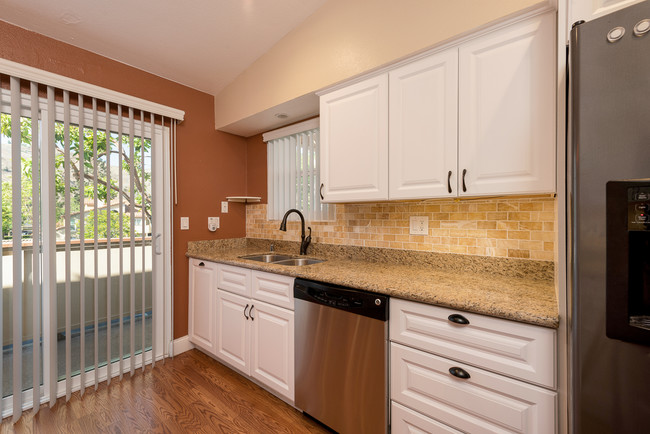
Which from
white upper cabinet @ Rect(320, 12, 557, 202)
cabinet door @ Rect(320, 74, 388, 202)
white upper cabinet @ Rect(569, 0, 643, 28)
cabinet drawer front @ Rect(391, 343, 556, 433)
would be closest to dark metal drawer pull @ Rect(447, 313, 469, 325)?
cabinet drawer front @ Rect(391, 343, 556, 433)

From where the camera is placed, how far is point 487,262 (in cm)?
166

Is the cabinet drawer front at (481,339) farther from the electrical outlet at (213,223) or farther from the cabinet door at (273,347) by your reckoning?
the electrical outlet at (213,223)

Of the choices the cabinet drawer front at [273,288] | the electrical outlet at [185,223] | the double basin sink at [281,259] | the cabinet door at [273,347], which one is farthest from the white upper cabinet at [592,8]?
the electrical outlet at [185,223]

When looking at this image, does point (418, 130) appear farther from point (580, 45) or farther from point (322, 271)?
point (322, 271)

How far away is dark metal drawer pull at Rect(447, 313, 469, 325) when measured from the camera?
1149 millimetres

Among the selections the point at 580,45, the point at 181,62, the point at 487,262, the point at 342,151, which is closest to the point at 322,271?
the point at 342,151

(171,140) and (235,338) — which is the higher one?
(171,140)

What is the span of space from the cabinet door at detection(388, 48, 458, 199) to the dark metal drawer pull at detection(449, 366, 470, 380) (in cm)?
81

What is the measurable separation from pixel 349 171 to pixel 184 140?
1700 millimetres

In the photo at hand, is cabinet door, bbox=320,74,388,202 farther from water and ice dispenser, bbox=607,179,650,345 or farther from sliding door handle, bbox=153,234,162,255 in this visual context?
sliding door handle, bbox=153,234,162,255

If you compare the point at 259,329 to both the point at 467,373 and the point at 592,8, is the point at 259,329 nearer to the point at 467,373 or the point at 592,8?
the point at 467,373

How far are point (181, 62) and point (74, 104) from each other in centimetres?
83

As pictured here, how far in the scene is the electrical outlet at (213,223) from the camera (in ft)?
9.37

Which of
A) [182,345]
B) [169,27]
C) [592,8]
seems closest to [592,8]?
[592,8]
